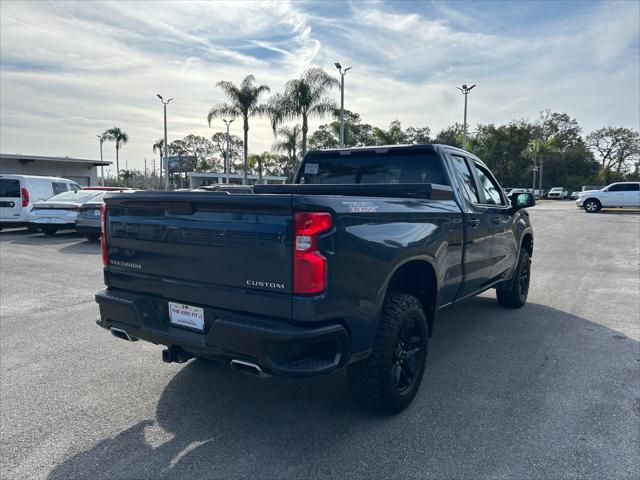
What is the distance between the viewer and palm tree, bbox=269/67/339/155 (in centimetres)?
2869

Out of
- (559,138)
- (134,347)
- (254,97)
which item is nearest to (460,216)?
(134,347)

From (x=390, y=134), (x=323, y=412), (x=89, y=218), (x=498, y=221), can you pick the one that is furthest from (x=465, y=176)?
(x=390, y=134)

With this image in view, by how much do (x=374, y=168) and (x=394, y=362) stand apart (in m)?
2.06

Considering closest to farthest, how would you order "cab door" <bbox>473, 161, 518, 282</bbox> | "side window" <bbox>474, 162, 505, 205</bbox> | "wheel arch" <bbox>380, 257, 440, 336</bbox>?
"wheel arch" <bbox>380, 257, 440, 336</bbox>
"cab door" <bbox>473, 161, 518, 282</bbox>
"side window" <bbox>474, 162, 505, 205</bbox>

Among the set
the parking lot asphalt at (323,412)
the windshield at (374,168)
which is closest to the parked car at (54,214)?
the parking lot asphalt at (323,412)

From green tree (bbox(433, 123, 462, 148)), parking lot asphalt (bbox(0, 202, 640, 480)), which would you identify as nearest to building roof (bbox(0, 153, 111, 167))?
parking lot asphalt (bbox(0, 202, 640, 480))

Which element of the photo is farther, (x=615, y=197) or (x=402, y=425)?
(x=615, y=197)

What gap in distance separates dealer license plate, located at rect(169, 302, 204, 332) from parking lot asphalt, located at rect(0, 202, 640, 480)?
2.38ft

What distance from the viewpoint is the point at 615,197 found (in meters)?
28.6

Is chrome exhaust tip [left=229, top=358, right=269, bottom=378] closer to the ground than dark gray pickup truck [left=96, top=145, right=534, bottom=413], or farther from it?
closer to the ground

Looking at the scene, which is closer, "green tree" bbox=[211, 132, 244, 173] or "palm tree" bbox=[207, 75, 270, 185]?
"palm tree" bbox=[207, 75, 270, 185]

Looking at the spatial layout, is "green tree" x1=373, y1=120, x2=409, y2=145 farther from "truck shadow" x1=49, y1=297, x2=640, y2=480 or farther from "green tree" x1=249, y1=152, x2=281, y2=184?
"truck shadow" x1=49, y1=297, x2=640, y2=480

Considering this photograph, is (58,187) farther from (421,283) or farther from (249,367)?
(249,367)

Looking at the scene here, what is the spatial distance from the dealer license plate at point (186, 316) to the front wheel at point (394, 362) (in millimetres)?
1039
